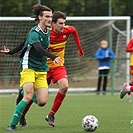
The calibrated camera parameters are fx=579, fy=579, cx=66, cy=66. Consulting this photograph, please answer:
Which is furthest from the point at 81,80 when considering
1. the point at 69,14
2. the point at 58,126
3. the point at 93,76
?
the point at 58,126

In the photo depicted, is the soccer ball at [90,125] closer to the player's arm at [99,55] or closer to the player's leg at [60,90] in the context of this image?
the player's leg at [60,90]

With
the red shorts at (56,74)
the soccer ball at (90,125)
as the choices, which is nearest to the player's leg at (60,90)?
the red shorts at (56,74)

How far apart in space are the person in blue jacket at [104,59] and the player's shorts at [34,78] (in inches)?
376

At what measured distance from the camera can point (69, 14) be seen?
2266 centimetres

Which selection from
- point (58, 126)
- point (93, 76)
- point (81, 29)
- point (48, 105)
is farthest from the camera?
point (81, 29)

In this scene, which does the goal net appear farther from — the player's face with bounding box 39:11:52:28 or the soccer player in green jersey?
the player's face with bounding box 39:11:52:28

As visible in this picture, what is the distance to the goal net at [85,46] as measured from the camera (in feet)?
60.9

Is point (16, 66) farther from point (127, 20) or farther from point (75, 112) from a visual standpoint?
point (75, 112)

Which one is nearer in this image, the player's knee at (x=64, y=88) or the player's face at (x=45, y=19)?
the player's face at (x=45, y=19)

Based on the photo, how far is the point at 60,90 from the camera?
9461 mm

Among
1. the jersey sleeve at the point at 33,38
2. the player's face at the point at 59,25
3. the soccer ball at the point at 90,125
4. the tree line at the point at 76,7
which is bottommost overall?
the soccer ball at the point at 90,125

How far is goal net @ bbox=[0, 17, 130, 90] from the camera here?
18573mm

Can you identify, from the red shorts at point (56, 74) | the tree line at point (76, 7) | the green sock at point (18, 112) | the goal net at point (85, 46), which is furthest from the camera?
the tree line at point (76, 7)

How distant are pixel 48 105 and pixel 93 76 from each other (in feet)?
17.7
